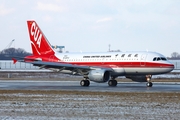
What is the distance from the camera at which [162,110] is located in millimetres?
20234

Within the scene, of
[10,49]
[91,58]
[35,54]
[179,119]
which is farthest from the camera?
[10,49]

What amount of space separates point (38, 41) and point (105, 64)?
9034 millimetres

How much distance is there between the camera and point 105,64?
4353 cm

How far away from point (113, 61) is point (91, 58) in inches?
108

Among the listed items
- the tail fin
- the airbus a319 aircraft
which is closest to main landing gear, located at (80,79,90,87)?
the airbus a319 aircraft

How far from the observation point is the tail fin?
4834cm

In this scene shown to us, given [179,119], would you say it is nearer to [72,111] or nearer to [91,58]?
[72,111]

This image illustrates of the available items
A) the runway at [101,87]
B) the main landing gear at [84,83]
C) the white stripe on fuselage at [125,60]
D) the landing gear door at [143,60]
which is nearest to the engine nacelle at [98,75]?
the runway at [101,87]

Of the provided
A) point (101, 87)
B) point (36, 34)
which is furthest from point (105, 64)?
point (36, 34)

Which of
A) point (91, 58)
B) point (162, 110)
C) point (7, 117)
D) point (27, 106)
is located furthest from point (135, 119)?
point (91, 58)

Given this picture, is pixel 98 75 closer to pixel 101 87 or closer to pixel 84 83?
pixel 101 87

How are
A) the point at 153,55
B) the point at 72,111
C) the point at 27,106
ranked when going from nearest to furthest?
the point at 72,111 < the point at 27,106 < the point at 153,55

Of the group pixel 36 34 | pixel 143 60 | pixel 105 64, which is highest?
pixel 36 34

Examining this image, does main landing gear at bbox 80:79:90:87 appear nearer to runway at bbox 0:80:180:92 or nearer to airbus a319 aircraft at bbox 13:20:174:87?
airbus a319 aircraft at bbox 13:20:174:87
